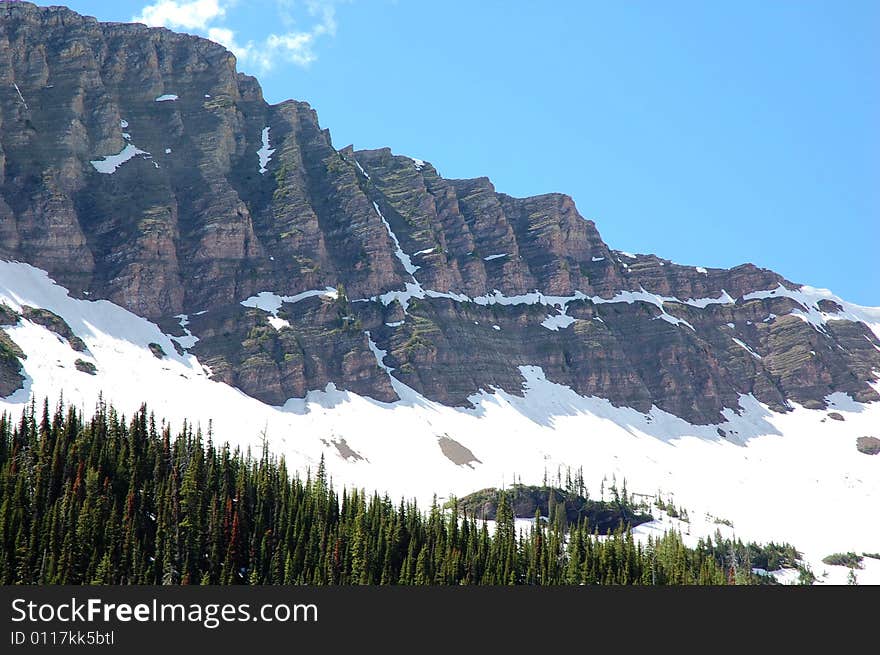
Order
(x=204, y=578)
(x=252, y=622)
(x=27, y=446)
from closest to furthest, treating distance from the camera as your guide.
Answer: (x=252, y=622), (x=204, y=578), (x=27, y=446)

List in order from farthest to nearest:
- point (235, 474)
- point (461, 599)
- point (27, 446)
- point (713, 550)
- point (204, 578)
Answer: point (713, 550) → point (235, 474) → point (27, 446) → point (204, 578) → point (461, 599)

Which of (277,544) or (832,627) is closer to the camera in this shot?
(832,627)

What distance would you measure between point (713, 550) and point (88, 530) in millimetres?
136343

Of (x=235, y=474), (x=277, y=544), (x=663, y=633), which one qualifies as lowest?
(x=663, y=633)

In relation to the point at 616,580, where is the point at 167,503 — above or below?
above

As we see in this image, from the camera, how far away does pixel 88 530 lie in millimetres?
97938

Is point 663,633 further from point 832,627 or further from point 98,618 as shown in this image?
point 98,618

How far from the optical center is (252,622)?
4972 cm

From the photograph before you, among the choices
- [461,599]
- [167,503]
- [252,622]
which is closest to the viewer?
[252,622]

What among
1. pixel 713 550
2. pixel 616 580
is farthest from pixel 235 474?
pixel 713 550

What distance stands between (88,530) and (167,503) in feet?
44.5

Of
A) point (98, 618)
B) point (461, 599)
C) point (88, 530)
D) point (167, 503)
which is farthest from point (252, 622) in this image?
point (167, 503)

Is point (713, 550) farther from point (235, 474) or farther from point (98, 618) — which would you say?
point (98, 618)

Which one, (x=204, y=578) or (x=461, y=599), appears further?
(x=204, y=578)
